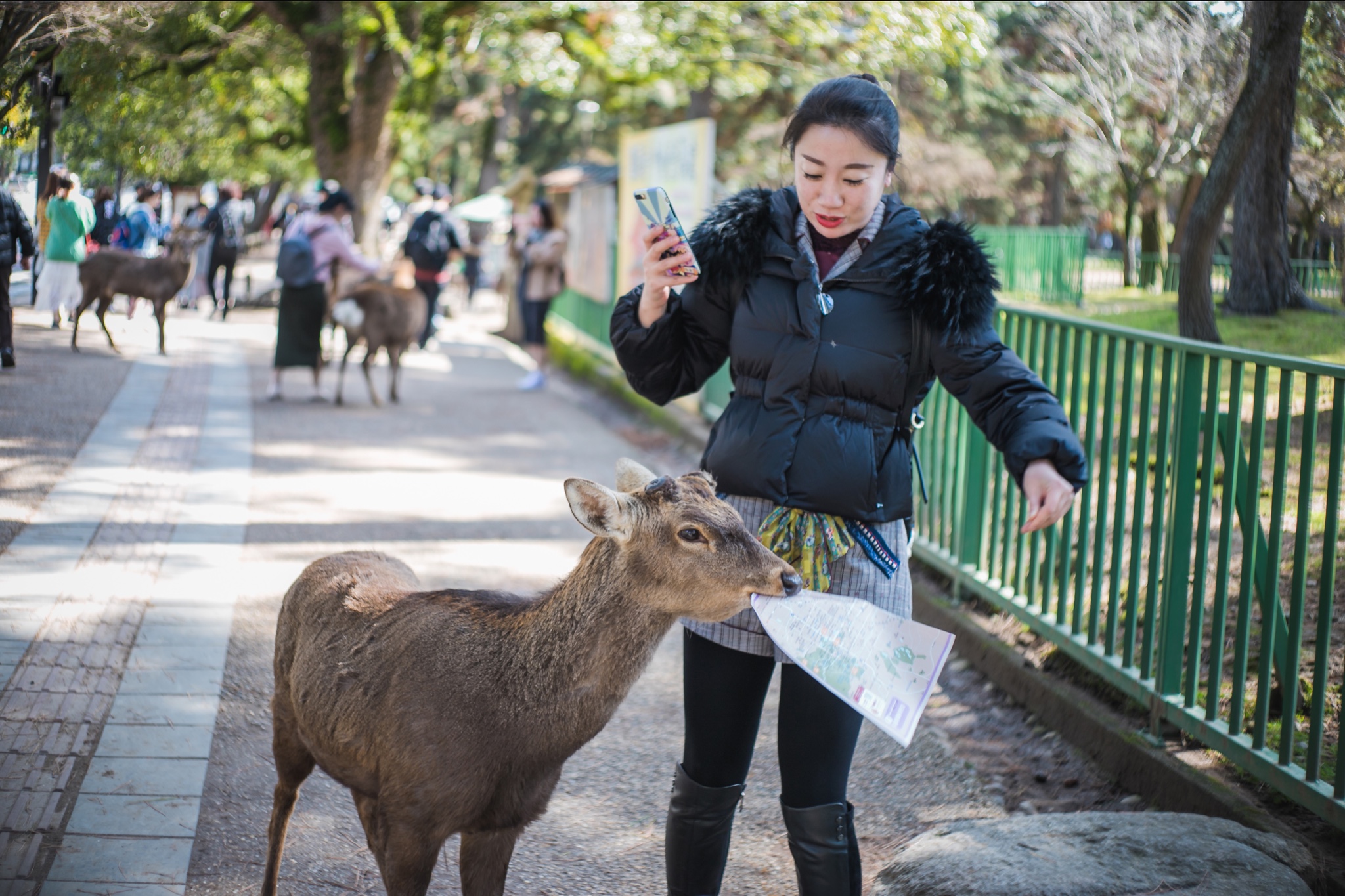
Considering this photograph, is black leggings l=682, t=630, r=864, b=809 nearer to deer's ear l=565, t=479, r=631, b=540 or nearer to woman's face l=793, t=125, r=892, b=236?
deer's ear l=565, t=479, r=631, b=540

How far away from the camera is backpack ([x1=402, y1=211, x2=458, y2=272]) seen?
14.9 meters

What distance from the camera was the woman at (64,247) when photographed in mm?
4109

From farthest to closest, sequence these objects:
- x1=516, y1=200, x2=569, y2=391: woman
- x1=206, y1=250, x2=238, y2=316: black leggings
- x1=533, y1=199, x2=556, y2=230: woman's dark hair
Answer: x1=533, y1=199, x2=556, y2=230: woman's dark hair
x1=516, y1=200, x2=569, y2=391: woman
x1=206, y1=250, x2=238, y2=316: black leggings

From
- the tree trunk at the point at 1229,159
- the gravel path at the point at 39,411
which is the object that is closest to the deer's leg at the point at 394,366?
the gravel path at the point at 39,411

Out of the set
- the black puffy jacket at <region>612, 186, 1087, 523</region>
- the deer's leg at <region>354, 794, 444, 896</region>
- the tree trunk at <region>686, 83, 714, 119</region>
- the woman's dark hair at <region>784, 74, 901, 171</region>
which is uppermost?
the tree trunk at <region>686, 83, 714, 119</region>

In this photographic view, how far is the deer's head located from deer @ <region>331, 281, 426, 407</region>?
10587mm

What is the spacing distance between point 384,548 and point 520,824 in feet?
15.7

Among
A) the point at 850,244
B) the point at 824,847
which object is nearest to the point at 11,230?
the point at 850,244

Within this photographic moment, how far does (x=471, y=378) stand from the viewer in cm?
1630

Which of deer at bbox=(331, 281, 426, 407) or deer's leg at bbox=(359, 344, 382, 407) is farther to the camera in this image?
deer's leg at bbox=(359, 344, 382, 407)

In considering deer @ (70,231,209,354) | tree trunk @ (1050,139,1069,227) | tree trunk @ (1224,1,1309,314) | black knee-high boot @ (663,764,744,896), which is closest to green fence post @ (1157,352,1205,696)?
tree trunk @ (1224,1,1309,314)

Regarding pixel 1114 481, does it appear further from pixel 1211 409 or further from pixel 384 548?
pixel 384 548

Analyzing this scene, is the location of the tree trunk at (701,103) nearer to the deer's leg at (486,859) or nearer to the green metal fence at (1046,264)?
the green metal fence at (1046,264)

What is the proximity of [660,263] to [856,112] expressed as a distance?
1.96 ft
